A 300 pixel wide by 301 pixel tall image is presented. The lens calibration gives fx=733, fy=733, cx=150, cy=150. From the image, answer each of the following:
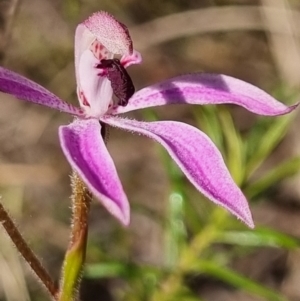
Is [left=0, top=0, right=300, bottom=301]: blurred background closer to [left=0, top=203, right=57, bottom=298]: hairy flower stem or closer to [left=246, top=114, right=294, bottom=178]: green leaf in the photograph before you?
[left=246, top=114, right=294, bottom=178]: green leaf

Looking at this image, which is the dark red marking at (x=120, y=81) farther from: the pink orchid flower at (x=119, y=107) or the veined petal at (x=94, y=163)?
the veined petal at (x=94, y=163)

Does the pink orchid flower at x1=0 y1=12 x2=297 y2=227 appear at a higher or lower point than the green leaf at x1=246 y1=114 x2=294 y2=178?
higher

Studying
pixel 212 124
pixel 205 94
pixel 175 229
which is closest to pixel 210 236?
pixel 175 229

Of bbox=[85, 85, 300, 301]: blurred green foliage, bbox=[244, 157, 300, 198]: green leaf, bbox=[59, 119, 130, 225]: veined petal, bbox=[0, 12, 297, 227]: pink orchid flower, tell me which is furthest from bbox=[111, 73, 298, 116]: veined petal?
bbox=[244, 157, 300, 198]: green leaf

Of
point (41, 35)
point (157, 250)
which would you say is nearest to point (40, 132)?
point (41, 35)

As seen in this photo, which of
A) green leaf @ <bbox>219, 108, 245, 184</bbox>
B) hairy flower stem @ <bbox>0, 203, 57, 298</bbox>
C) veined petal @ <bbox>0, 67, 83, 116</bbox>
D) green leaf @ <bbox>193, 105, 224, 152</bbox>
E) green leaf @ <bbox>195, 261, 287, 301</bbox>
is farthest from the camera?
green leaf @ <bbox>193, 105, 224, 152</bbox>

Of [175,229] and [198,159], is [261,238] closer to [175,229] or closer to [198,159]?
[175,229]
